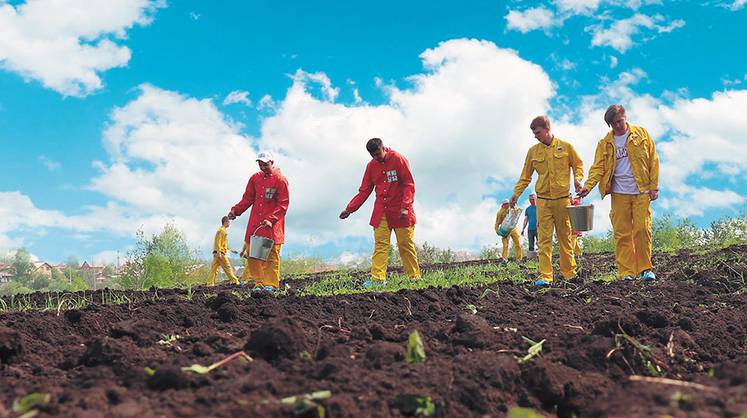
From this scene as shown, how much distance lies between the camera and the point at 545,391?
2.75 meters

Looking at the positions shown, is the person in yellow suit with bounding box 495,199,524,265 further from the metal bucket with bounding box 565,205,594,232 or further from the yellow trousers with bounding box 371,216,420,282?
the metal bucket with bounding box 565,205,594,232

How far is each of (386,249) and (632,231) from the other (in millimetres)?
3085

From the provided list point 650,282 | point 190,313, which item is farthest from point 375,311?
point 650,282

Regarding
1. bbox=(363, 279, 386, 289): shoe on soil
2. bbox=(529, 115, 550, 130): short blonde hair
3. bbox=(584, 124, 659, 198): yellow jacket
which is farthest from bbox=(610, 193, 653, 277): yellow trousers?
bbox=(363, 279, 386, 289): shoe on soil

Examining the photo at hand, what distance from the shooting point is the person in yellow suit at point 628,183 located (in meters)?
7.62

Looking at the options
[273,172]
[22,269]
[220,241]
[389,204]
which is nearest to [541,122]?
[389,204]

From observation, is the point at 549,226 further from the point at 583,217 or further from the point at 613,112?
the point at 613,112

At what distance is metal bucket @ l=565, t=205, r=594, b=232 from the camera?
748cm

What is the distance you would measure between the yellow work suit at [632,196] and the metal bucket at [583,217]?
0.50 metres

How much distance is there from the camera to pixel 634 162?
Answer: 24.9 ft

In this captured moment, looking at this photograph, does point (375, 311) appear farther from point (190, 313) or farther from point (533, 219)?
point (533, 219)

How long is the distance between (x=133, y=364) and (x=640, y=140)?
6.37m

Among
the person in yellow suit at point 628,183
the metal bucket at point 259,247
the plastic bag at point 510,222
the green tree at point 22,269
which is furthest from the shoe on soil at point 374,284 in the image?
the green tree at point 22,269

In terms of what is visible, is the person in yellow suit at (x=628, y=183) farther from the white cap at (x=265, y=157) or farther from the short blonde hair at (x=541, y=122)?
the white cap at (x=265, y=157)
